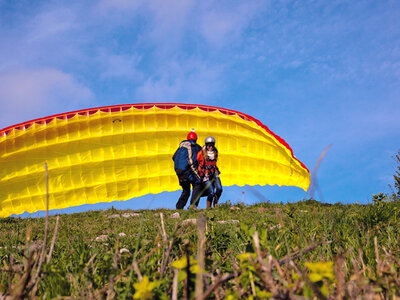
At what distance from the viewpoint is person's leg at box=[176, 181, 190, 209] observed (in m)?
13.3

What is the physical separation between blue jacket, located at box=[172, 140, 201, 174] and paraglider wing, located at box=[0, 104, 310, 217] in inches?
168

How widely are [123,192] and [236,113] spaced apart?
21.0 ft

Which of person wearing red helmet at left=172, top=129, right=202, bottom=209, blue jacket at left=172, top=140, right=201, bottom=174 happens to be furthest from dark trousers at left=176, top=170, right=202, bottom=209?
blue jacket at left=172, top=140, right=201, bottom=174

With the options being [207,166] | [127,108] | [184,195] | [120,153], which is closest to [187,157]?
[207,166]

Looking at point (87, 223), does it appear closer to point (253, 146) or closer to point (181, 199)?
point (181, 199)

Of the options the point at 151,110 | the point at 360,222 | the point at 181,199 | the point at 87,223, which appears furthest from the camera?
the point at 151,110

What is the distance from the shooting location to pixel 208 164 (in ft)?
41.1

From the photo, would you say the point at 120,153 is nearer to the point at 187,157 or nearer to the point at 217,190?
the point at 187,157

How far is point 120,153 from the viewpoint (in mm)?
17703

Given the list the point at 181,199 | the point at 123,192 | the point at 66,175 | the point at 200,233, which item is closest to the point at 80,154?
the point at 66,175

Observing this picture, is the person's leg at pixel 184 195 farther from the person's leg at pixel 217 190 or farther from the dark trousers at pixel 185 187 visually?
the person's leg at pixel 217 190

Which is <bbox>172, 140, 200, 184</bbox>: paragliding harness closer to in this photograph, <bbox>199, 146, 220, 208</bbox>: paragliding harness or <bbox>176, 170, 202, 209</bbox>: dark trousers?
<bbox>176, 170, 202, 209</bbox>: dark trousers

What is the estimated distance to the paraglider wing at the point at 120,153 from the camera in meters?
16.2

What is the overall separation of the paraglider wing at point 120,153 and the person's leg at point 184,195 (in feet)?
12.7
